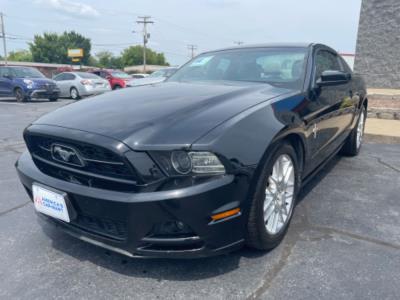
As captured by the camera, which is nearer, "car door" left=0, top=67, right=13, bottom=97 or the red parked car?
"car door" left=0, top=67, right=13, bottom=97

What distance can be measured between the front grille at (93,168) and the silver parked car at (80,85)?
12325 millimetres

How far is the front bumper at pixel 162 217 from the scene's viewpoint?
5.61 ft

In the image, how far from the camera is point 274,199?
225 centimetres

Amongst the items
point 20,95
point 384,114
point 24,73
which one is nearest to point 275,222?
point 384,114

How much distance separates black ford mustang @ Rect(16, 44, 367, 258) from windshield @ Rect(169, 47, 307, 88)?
1.08 feet

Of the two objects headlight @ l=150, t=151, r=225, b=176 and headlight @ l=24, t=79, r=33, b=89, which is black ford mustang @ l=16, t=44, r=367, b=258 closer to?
headlight @ l=150, t=151, r=225, b=176

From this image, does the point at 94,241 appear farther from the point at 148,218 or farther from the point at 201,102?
the point at 201,102

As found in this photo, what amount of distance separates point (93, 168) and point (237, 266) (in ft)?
3.57

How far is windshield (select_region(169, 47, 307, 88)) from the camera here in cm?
294

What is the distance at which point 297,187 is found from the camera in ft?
8.26

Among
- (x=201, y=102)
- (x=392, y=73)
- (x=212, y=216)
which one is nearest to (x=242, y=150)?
(x=212, y=216)

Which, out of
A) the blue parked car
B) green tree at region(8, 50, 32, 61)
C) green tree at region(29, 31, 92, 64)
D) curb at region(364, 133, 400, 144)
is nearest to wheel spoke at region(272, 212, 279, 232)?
curb at region(364, 133, 400, 144)

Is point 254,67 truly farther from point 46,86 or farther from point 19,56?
point 19,56

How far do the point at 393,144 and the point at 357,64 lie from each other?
7743 millimetres
